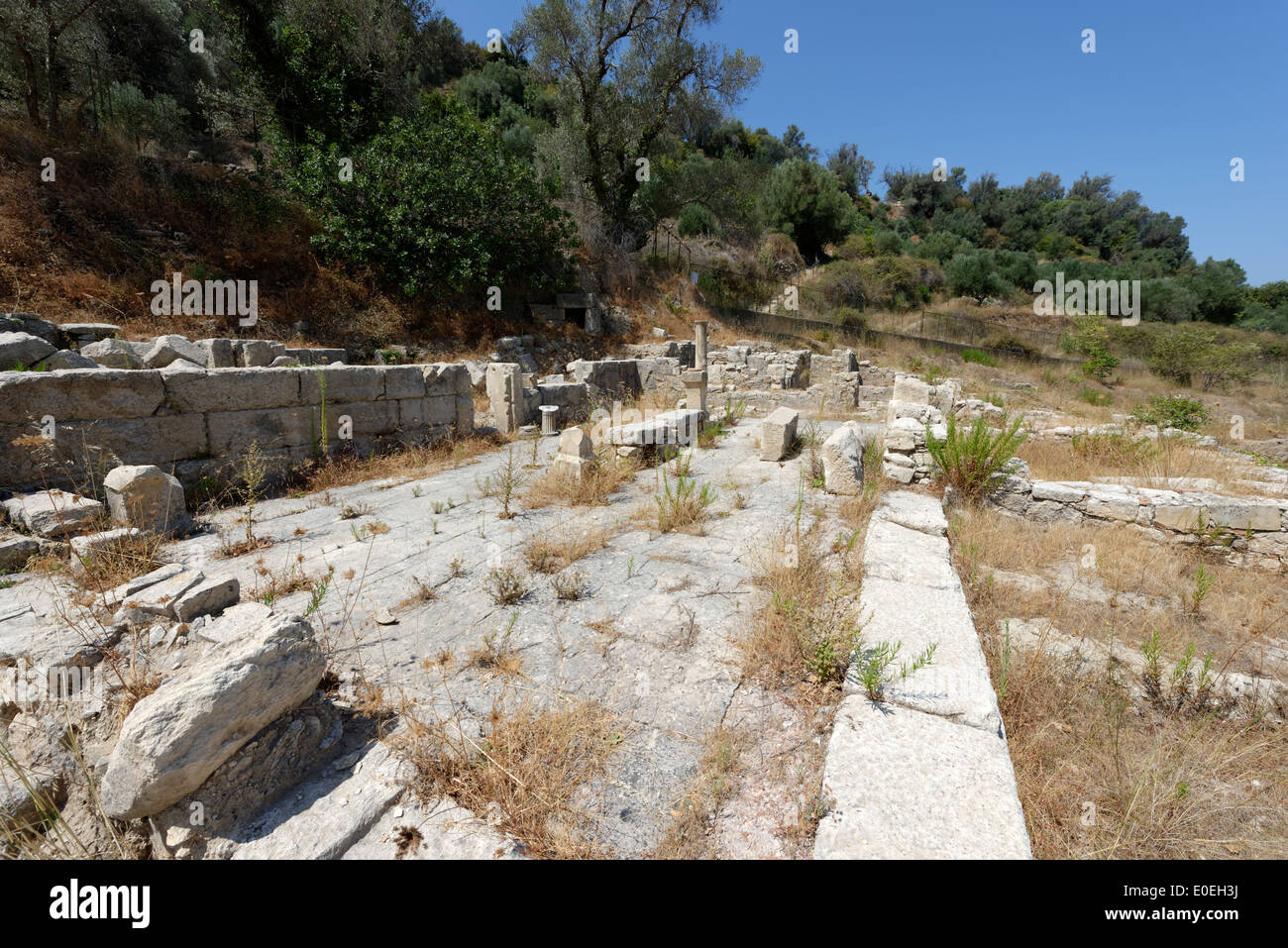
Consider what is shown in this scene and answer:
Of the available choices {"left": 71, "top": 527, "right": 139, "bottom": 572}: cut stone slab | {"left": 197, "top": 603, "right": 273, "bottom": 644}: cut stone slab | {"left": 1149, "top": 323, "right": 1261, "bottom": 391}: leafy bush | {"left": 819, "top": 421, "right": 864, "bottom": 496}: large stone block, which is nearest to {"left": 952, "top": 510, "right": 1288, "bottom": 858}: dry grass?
{"left": 819, "top": 421, "right": 864, "bottom": 496}: large stone block

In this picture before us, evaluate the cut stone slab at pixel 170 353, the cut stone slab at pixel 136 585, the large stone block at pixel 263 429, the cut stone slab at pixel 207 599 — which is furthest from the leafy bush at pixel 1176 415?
the cut stone slab at pixel 170 353

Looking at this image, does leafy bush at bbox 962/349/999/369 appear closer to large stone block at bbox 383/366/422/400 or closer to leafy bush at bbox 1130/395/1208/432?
leafy bush at bbox 1130/395/1208/432

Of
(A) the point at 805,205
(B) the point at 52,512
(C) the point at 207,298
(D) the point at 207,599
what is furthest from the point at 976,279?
(B) the point at 52,512

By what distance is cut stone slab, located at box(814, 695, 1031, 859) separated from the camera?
5.33 feet

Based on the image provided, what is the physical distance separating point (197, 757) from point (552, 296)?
17070mm

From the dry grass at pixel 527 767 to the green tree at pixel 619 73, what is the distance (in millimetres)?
20177

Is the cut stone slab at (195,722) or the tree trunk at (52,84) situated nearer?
the cut stone slab at (195,722)

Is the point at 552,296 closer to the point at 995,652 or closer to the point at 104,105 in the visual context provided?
the point at 104,105

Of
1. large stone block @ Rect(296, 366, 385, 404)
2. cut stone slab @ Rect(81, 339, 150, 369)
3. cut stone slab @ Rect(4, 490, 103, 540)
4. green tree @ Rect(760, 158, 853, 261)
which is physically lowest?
cut stone slab @ Rect(4, 490, 103, 540)

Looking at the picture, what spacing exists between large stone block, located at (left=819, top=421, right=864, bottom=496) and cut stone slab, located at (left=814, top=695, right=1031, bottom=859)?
11.6 feet

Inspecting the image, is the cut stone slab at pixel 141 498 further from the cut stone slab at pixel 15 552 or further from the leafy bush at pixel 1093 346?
the leafy bush at pixel 1093 346

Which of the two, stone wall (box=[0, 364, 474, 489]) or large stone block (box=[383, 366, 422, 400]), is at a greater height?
large stone block (box=[383, 366, 422, 400])

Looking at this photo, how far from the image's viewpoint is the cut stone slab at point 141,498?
4125mm

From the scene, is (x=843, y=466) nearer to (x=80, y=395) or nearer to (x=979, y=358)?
(x=80, y=395)
